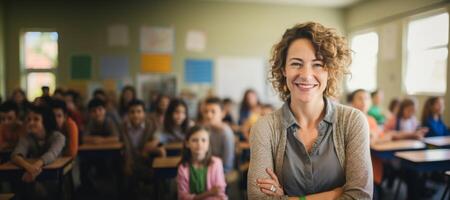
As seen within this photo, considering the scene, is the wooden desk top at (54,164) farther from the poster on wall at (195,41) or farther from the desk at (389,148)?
the poster on wall at (195,41)

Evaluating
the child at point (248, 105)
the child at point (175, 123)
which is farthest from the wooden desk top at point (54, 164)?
the child at point (248, 105)

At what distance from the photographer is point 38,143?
7.63 ft

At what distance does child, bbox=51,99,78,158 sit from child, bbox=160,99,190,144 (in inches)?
43.1

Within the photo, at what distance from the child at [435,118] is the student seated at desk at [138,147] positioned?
3.21 m

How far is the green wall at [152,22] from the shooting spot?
218 inches

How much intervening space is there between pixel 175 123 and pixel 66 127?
1283 millimetres

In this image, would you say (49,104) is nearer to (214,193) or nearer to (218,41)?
(214,193)

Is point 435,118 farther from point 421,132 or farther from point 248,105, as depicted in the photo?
point 248,105

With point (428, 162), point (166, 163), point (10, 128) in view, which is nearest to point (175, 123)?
point (166, 163)

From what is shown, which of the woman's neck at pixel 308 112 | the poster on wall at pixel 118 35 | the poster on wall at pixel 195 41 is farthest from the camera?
the poster on wall at pixel 195 41

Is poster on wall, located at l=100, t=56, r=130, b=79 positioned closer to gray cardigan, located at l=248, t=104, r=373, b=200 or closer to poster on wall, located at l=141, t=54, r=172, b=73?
poster on wall, located at l=141, t=54, r=172, b=73

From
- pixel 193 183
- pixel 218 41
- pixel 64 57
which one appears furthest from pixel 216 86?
pixel 193 183

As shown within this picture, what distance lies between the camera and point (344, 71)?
1314mm

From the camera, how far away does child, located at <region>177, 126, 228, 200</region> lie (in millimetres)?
2275
